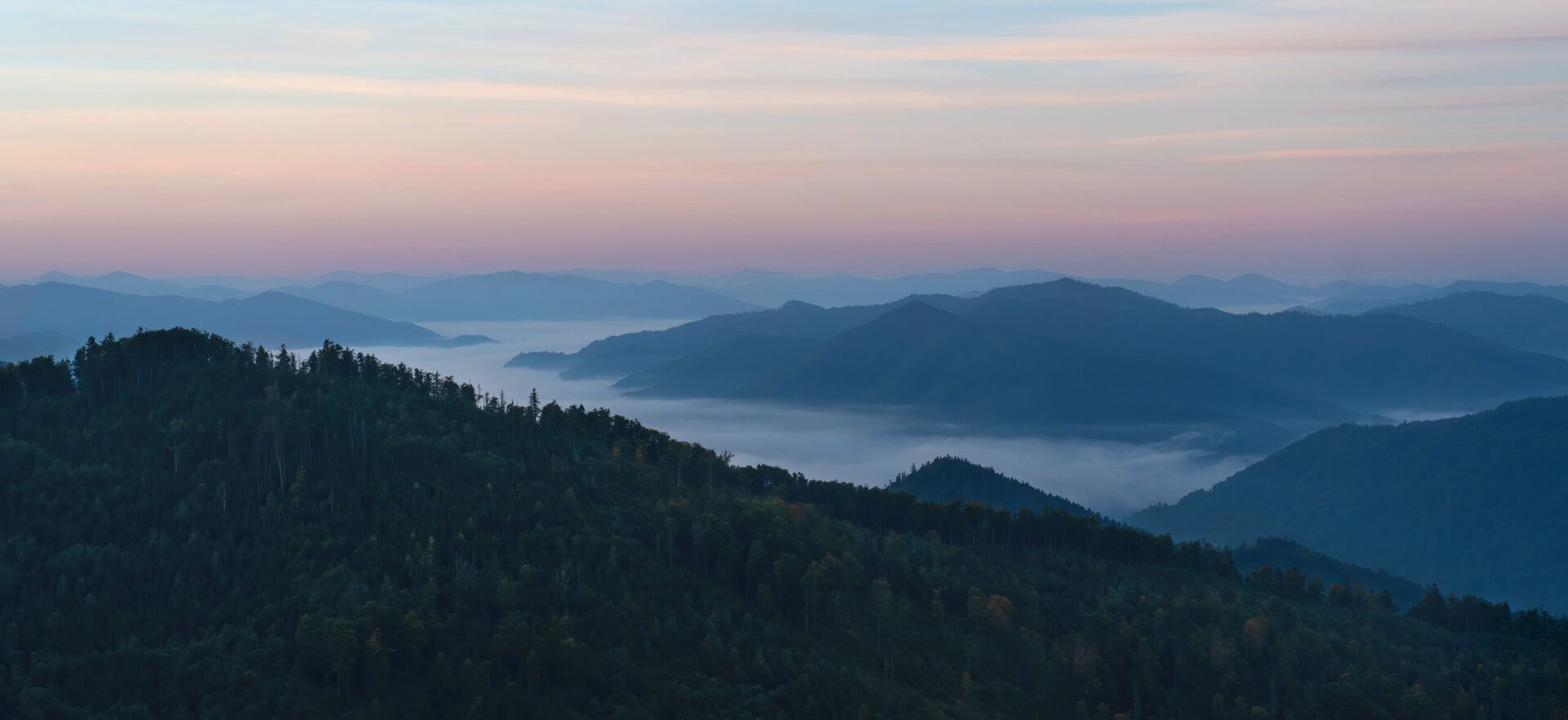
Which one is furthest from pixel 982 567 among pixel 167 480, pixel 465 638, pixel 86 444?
pixel 86 444

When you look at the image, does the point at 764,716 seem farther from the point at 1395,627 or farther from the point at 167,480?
the point at 1395,627

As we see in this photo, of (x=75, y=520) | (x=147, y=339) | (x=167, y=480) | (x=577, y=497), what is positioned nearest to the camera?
(x=75, y=520)

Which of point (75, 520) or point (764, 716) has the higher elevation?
point (75, 520)

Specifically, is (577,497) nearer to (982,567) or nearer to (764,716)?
(764,716)

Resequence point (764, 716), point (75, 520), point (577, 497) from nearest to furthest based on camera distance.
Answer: point (764, 716)
point (75, 520)
point (577, 497)

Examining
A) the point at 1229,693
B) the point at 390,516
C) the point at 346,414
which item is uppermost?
the point at 346,414

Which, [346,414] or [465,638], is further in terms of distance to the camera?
[346,414]
